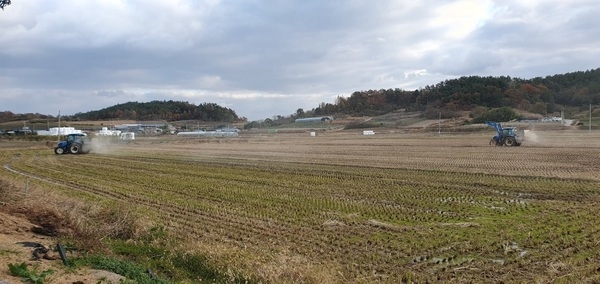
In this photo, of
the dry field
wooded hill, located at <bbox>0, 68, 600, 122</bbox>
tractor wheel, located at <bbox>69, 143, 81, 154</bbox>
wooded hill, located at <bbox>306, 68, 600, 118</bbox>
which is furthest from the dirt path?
wooded hill, located at <bbox>306, 68, 600, 118</bbox>

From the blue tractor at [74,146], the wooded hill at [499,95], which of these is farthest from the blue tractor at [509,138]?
the wooded hill at [499,95]

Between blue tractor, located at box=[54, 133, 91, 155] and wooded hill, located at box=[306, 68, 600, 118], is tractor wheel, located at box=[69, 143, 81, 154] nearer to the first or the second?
blue tractor, located at box=[54, 133, 91, 155]

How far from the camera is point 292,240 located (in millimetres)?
11695

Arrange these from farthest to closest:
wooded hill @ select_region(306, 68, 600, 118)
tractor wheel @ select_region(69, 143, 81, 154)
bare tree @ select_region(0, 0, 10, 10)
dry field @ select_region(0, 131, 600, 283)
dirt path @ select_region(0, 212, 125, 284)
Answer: wooded hill @ select_region(306, 68, 600, 118)
tractor wheel @ select_region(69, 143, 81, 154)
bare tree @ select_region(0, 0, 10, 10)
dry field @ select_region(0, 131, 600, 283)
dirt path @ select_region(0, 212, 125, 284)

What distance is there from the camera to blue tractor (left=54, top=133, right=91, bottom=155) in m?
45.1

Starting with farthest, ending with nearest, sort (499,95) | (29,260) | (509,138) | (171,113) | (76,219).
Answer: (171,113)
(499,95)
(509,138)
(76,219)
(29,260)

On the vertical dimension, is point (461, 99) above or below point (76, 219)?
above

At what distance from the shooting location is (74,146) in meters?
45.1

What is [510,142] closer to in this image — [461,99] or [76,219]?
[76,219]

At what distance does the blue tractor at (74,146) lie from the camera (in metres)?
45.1

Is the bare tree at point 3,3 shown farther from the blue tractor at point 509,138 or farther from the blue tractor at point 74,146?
the blue tractor at point 509,138

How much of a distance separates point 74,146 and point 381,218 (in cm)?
3862

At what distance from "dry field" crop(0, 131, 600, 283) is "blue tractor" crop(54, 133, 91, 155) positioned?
17962 millimetres

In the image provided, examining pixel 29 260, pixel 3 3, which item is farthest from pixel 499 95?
pixel 29 260
